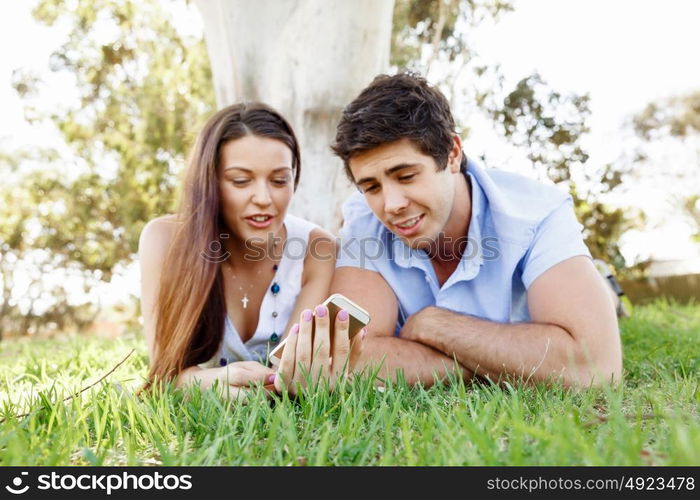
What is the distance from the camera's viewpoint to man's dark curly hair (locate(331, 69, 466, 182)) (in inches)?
111

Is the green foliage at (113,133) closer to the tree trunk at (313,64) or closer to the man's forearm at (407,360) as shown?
the tree trunk at (313,64)

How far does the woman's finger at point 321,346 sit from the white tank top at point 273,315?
3.03ft

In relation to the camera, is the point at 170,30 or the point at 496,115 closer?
the point at 496,115

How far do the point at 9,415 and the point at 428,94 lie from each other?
2179mm

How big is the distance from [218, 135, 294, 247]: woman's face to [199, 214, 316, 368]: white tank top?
11.4 inches

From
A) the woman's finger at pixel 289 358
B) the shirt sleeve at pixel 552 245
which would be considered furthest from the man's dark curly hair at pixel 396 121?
the woman's finger at pixel 289 358

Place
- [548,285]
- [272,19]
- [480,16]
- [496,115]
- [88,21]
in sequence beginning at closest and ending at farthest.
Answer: [548,285] → [272,19] → [496,115] → [480,16] → [88,21]

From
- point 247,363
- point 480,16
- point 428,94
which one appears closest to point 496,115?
point 480,16

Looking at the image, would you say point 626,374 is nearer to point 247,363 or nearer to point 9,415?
point 247,363

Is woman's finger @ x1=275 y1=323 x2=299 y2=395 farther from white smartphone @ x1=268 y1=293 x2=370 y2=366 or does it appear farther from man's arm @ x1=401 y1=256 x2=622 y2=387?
man's arm @ x1=401 y1=256 x2=622 y2=387

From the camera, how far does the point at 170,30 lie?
1313 centimetres

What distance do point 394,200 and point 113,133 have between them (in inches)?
461

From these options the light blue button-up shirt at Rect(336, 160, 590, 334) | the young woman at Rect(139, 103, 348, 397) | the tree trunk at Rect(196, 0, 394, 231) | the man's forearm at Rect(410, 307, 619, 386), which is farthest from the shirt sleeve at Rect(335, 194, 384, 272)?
the tree trunk at Rect(196, 0, 394, 231)

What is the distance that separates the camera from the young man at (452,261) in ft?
8.33
